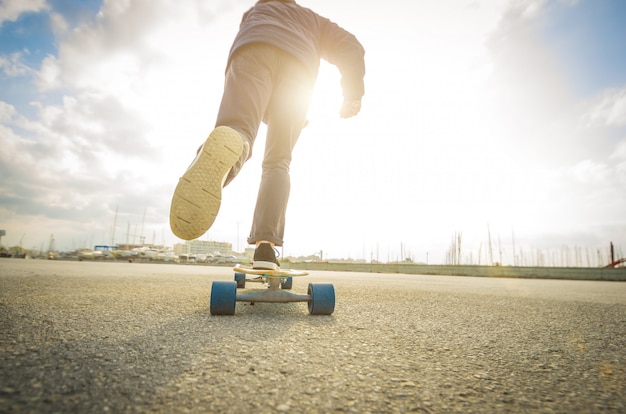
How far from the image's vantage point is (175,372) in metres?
0.77

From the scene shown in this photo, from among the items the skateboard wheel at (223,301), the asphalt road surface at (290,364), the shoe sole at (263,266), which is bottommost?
the asphalt road surface at (290,364)

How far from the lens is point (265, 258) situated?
1.97 m

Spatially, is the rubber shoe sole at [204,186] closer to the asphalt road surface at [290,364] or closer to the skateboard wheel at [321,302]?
the asphalt road surface at [290,364]

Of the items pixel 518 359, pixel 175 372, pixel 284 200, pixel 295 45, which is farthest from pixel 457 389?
pixel 295 45

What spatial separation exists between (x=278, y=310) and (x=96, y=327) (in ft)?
3.15

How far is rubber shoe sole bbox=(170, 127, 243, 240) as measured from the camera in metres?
1.58

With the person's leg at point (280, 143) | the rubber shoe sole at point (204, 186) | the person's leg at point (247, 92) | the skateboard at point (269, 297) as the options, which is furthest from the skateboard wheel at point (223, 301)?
the person's leg at point (247, 92)

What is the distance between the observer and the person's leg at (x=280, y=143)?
80.0 inches

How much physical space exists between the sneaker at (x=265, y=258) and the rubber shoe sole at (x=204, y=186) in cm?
42

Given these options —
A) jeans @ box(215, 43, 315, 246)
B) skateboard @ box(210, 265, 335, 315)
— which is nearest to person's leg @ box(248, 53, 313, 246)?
jeans @ box(215, 43, 315, 246)

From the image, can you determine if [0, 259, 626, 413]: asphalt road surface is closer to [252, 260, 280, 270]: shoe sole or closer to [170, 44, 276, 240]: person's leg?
[252, 260, 280, 270]: shoe sole

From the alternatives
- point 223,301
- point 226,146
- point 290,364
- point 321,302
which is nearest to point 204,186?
point 226,146

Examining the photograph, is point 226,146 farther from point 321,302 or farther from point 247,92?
point 321,302

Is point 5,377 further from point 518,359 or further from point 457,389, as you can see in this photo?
point 518,359
